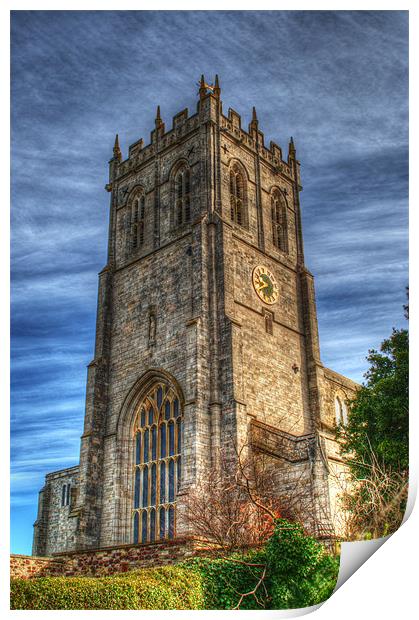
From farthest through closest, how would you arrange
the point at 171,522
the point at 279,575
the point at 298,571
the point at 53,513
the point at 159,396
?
the point at 53,513, the point at 159,396, the point at 171,522, the point at 279,575, the point at 298,571

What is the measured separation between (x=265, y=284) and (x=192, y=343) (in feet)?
16.5

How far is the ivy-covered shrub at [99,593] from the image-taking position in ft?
34.7

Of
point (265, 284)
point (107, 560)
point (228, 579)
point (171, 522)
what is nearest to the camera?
point (228, 579)

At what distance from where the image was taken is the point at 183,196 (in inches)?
1104

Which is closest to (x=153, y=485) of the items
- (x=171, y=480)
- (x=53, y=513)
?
(x=171, y=480)

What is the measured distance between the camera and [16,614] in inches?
416

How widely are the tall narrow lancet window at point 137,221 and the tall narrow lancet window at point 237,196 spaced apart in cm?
405

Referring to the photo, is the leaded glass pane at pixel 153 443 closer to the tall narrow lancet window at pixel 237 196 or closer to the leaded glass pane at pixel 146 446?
the leaded glass pane at pixel 146 446

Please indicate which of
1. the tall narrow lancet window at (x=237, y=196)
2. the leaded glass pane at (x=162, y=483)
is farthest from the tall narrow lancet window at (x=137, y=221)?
the leaded glass pane at (x=162, y=483)

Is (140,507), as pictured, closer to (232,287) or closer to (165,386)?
(165,386)

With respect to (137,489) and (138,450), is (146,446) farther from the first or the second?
(137,489)
